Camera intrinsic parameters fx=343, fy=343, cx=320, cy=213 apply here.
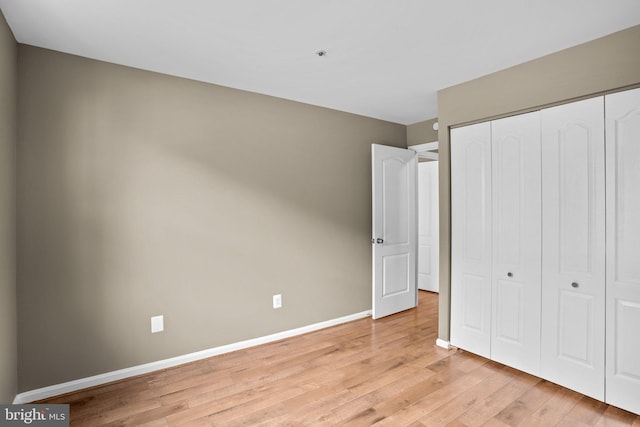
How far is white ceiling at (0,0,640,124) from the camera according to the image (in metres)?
1.92

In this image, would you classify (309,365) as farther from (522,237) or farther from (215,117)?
(215,117)

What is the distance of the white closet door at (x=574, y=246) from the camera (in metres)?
2.30

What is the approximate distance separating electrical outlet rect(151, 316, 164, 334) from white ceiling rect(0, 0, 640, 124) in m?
2.01

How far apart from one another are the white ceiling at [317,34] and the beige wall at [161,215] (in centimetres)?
31

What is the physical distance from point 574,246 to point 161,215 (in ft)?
10.3

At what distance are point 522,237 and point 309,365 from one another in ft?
6.63

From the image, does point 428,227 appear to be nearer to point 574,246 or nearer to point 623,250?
point 574,246

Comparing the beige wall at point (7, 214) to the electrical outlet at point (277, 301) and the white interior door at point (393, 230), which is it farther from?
the white interior door at point (393, 230)

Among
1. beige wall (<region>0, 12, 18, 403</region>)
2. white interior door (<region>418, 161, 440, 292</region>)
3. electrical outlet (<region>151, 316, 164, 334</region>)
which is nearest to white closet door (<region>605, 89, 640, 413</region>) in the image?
white interior door (<region>418, 161, 440, 292</region>)

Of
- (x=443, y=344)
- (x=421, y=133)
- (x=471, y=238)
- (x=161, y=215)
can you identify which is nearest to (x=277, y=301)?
(x=161, y=215)

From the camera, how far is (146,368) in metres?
2.73

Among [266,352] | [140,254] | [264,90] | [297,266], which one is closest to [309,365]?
[266,352]

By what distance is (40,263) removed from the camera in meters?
2.35

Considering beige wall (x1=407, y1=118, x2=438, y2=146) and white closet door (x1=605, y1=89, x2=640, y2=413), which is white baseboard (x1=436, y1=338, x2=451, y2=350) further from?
beige wall (x1=407, y1=118, x2=438, y2=146)
